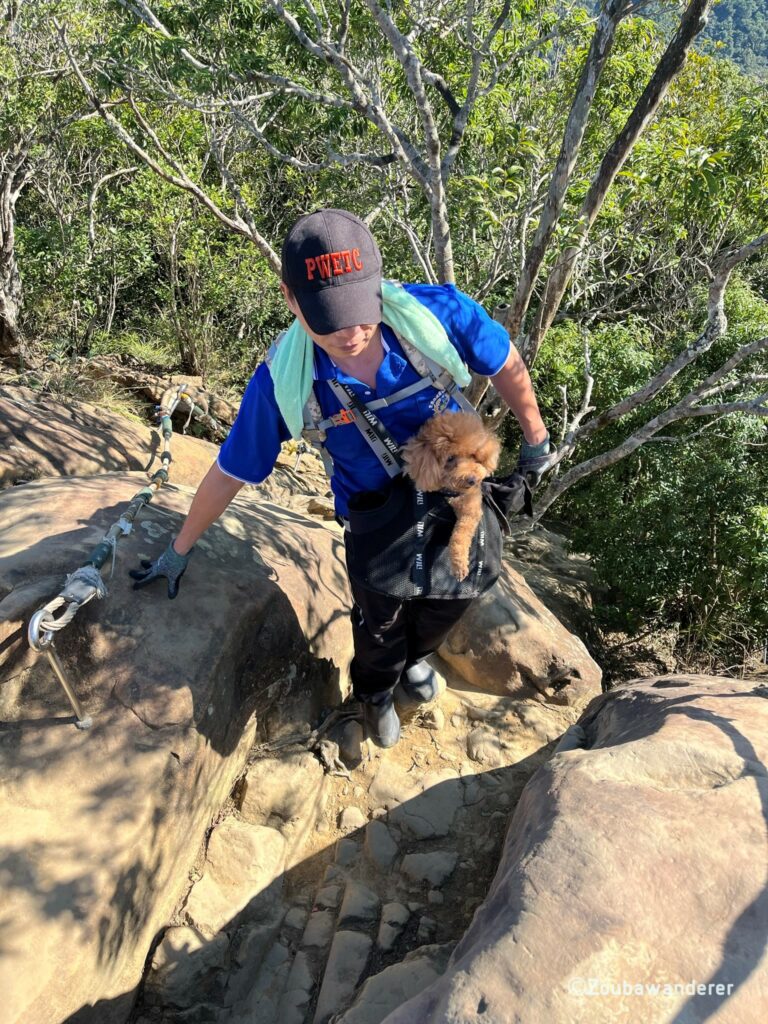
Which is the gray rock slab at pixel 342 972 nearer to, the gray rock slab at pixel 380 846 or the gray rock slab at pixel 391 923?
the gray rock slab at pixel 391 923

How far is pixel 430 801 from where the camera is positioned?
9.61 ft

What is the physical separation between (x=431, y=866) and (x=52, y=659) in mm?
1630

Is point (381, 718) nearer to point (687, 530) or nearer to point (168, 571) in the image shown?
point (168, 571)

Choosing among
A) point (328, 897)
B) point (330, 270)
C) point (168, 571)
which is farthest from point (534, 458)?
point (328, 897)

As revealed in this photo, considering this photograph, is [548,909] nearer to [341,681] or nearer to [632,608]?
[341,681]

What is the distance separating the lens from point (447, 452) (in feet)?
7.16

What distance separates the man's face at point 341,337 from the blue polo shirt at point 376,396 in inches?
4.9

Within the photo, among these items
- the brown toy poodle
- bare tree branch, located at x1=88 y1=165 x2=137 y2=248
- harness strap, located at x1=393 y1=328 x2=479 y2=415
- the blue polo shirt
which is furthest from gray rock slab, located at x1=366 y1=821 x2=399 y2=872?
bare tree branch, located at x1=88 y1=165 x2=137 y2=248

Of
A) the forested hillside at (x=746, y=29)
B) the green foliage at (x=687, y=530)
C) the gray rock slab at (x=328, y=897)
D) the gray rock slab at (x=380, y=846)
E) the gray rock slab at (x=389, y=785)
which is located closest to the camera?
the gray rock slab at (x=328, y=897)

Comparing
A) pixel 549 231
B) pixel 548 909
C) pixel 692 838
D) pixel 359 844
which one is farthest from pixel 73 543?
pixel 549 231

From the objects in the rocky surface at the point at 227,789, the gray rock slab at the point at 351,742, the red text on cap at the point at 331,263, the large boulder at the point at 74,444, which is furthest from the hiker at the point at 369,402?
the large boulder at the point at 74,444

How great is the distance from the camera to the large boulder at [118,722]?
200 cm

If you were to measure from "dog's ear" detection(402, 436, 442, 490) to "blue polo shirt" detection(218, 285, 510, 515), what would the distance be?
9cm

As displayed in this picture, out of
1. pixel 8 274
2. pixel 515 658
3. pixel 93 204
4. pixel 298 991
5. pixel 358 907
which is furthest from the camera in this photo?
pixel 93 204
